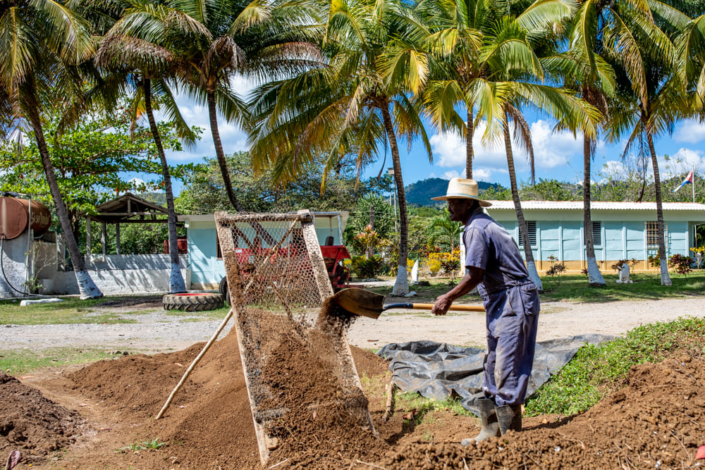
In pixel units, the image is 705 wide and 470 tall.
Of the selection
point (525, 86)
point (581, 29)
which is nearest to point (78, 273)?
point (525, 86)

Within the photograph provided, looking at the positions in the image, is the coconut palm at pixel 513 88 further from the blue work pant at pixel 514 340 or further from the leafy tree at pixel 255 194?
the leafy tree at pixel 255 194

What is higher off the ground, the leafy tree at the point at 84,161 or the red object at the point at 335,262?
the leafy tree at the point at 84,161

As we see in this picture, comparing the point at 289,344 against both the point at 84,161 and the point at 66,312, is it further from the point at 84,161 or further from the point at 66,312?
the point at 84,161

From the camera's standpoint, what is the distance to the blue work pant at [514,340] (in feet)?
12.1

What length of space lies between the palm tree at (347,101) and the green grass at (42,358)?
7.76m

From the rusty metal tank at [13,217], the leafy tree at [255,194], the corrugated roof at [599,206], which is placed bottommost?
the rusty metal tank at [13,217]

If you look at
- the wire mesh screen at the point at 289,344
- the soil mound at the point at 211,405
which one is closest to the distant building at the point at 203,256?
the soil mound at the point at 211,405

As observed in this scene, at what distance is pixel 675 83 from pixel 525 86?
5821mm

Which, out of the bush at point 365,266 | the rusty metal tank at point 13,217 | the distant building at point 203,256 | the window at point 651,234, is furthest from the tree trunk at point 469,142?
the window at point 651,234

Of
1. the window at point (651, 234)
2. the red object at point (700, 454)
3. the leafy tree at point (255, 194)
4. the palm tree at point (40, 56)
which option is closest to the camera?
the red object at point (700, 454)

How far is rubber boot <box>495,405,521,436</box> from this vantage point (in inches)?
146

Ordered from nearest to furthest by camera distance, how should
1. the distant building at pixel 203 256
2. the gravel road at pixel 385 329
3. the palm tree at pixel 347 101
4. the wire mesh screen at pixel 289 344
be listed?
the wire mesh screen at pixel 289 344, the gravel road at pixel 385 329, the palm tree at pixel 347 101, the distant building at pixel 203 256

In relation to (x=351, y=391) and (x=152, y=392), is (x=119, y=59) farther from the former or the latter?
(x=351, y=391)

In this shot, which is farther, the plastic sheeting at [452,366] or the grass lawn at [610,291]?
the grass lawn at [610,291]
